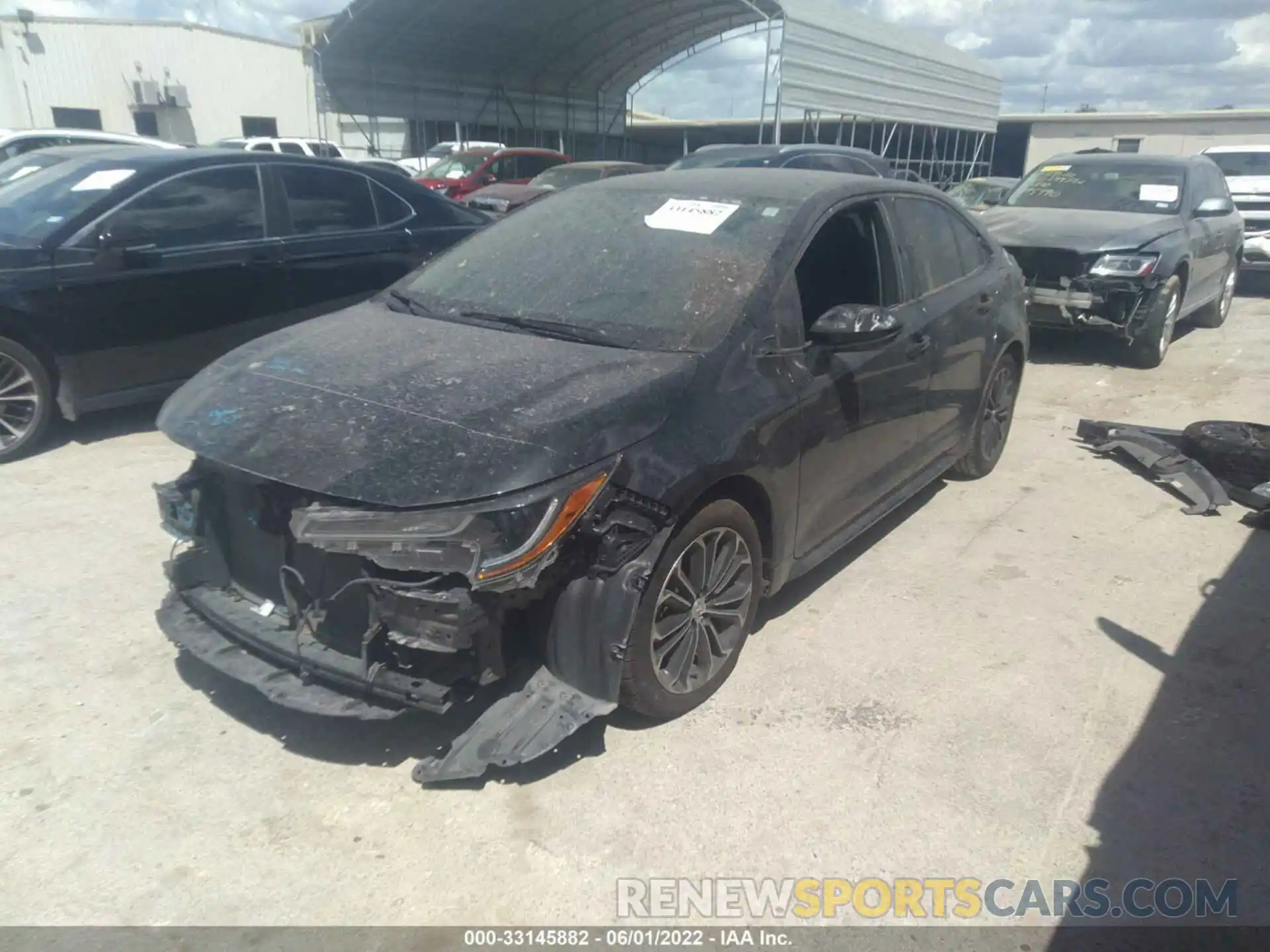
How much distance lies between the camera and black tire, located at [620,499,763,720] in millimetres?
2893

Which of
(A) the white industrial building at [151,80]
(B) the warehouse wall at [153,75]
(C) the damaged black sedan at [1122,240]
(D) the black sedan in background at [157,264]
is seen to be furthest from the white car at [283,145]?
(C) the damaged black sedan at [1122,240]

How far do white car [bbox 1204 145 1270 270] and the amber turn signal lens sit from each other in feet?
42.9

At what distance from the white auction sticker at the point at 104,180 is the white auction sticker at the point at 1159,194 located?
8403mm

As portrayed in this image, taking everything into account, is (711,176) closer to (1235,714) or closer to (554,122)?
(1235,714)

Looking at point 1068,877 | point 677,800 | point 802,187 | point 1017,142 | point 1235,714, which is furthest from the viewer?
point 1017,142

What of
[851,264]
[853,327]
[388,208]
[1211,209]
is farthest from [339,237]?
[1211,209]

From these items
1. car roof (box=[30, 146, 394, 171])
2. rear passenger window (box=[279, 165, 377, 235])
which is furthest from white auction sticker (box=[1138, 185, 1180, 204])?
car roof (box=[30, 146, 394, 171])

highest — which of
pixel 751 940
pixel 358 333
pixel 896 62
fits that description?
pixel 896 62

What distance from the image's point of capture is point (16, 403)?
539 centimetres

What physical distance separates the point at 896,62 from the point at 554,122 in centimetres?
1097

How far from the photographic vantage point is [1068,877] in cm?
259

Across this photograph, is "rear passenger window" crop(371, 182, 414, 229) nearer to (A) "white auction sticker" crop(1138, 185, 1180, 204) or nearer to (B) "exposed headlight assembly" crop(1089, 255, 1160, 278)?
(B) "exposed headlight assembly" crop(1089, 255, 1160, 278)

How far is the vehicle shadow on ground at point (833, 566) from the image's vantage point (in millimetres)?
3962

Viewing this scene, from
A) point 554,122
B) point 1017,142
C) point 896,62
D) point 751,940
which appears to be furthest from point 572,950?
point 1017,142
